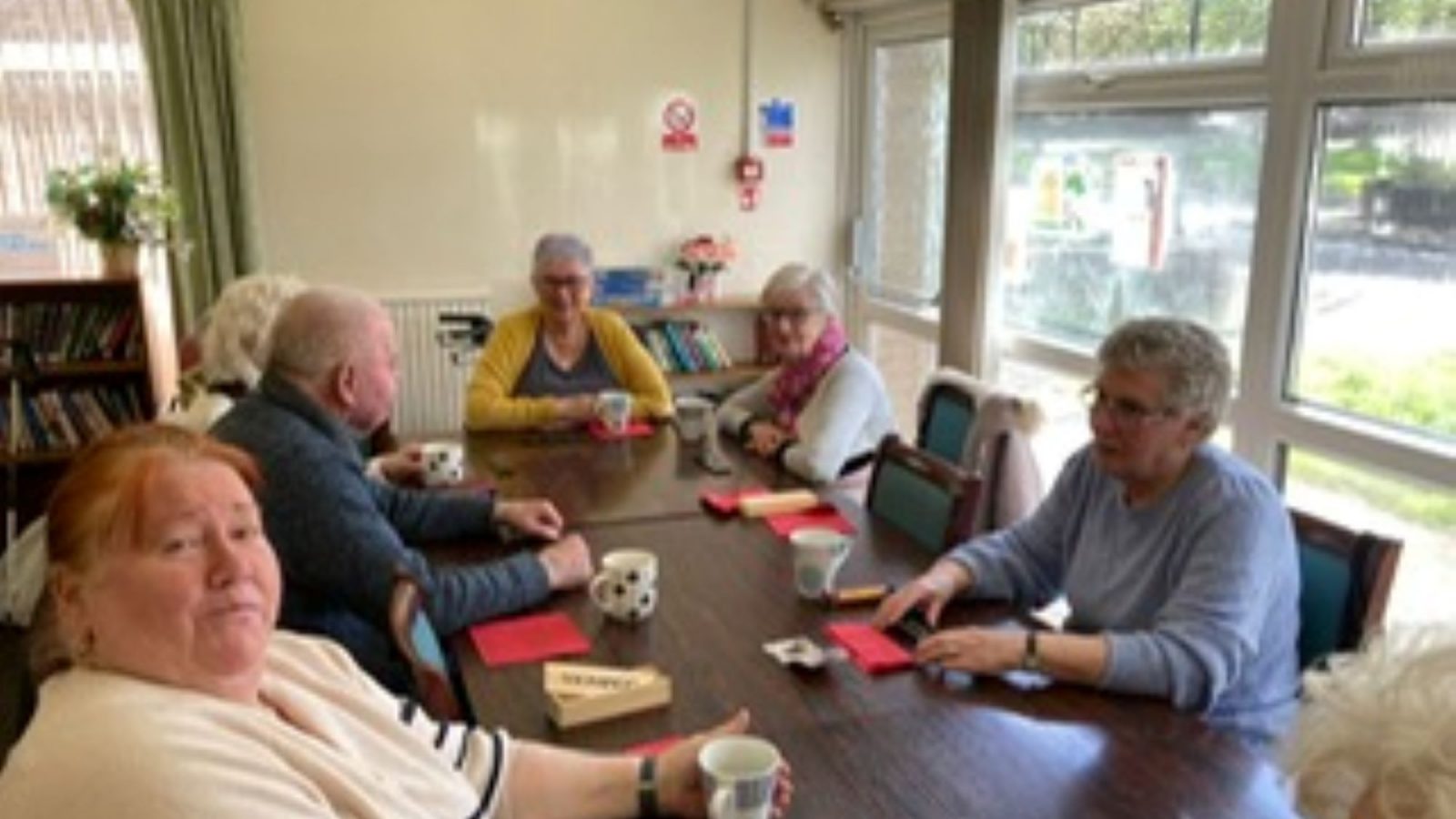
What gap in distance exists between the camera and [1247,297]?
280 cm

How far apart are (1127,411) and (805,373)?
144 centimetres

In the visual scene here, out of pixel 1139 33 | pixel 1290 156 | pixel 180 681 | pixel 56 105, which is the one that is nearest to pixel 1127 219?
pixel 1139 33

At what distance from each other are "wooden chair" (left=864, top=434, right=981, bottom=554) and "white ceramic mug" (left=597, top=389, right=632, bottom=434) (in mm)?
833

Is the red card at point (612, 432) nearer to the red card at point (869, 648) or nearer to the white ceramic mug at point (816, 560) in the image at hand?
the white ceramic mug at point (816, 560)

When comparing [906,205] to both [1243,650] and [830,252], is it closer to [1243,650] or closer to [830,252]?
[830,252]

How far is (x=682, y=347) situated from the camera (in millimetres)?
4738

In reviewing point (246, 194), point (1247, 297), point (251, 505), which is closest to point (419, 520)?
point (251, 505)

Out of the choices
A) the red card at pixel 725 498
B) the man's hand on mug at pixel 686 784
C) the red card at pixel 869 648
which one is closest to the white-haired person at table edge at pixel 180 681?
the man's hand on mug at pixel 686 784

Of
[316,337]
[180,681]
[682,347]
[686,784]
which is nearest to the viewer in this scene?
[180,681]

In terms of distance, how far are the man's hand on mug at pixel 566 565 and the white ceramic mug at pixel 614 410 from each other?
39.8 inches

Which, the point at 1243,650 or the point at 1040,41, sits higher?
the point at 1040,41

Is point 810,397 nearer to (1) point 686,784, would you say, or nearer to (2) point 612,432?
(2) point 612,432

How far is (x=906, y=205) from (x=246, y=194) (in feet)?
8.83

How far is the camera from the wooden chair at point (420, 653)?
145 cm
